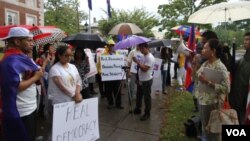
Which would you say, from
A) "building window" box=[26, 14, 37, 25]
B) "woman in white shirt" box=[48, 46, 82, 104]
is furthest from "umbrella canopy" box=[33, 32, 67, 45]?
"building window" box=[26, 14, 37, 25]

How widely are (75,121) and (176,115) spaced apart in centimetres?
371

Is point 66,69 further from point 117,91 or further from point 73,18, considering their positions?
point 73,18

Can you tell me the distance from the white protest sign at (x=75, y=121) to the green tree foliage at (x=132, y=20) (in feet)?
86.3

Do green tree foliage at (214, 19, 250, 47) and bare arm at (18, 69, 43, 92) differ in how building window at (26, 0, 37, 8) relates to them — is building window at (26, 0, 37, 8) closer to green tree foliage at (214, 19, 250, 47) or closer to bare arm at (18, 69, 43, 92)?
green tree foliage at (214, 19, 250, 47)

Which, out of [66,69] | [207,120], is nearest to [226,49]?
[207,120]

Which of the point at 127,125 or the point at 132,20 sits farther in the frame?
the point at 132,20

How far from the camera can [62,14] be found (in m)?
53.1

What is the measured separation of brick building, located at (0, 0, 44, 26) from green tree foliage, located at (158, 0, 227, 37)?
13377 millimetres

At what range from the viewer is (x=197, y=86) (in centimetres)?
409

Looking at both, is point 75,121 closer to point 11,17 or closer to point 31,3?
point 11,17

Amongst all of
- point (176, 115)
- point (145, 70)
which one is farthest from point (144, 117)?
point (145, 70)

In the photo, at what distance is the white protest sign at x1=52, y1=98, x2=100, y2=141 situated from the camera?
3184 mm

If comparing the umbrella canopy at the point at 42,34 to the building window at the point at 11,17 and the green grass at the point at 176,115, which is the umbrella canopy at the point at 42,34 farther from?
the building window at the point at 11,17

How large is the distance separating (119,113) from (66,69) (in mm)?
3191
